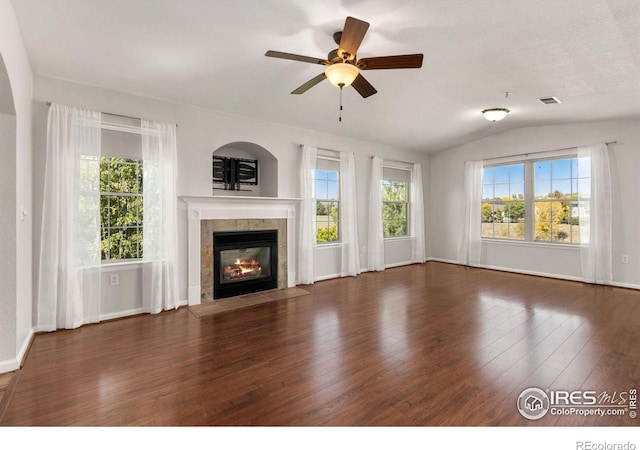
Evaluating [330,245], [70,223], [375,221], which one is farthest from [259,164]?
[70,223]

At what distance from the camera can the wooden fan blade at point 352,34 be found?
88.7 inches

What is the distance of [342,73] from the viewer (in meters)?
2.71

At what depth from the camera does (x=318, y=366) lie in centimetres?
262

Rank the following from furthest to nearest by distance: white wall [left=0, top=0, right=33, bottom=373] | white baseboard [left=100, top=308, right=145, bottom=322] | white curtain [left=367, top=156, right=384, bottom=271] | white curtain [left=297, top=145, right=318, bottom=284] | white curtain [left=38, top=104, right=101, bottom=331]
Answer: white curtain [left=367, top=156, right=384, bottom=271]
white curtain [left=297, top=145, right=318, bottom=284]
white baseboard [left=100, top=308, right=145, bottom=322]
white curtain [left=38, top=104, right=101, bottom=331]
white wall [left=0, top=0, right=33, bottom=373]

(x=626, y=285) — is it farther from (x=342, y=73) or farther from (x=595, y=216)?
(x=342, y=73)

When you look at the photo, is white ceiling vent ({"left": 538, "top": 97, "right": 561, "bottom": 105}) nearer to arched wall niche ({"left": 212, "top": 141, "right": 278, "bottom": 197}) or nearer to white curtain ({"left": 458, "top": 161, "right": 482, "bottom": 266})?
white curtain ({"left": 458, "top": 161, "right": 482, "bottom": 266})

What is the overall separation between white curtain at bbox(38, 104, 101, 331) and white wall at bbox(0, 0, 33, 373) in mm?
320

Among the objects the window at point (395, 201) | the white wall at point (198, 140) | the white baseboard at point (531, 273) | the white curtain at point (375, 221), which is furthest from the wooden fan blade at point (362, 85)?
the white baseboard at point (531, 273)

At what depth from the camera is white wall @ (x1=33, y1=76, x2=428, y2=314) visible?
3.41 meters

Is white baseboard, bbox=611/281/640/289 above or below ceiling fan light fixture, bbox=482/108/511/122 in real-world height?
below

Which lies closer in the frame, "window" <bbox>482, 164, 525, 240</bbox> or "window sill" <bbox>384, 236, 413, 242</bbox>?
"window" <bbox>482, 164, 525, 240</bbox>


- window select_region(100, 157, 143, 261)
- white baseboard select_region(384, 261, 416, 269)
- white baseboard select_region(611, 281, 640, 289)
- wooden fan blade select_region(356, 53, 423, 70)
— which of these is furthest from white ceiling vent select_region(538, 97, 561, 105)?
window select_region(100, 157, 143, 261)

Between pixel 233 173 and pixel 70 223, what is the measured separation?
237 cm

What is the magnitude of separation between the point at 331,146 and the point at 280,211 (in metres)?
1.71
